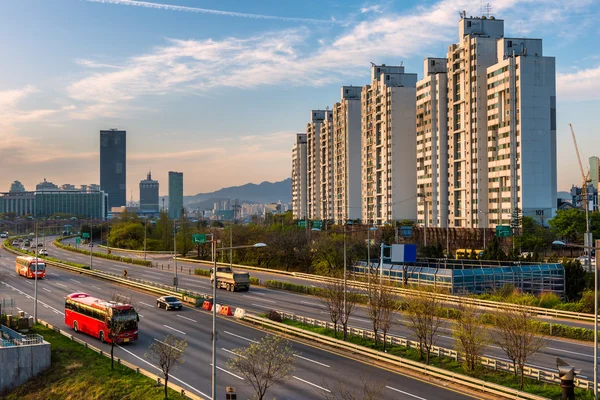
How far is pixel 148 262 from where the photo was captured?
104 meters

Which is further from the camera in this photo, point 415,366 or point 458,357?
point 458,357

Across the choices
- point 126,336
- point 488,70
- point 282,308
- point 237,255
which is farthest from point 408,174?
point 126,336

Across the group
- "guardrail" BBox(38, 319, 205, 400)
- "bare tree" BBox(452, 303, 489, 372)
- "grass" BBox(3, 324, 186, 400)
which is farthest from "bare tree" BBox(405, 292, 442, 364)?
"grass" BBox(3, 324, 186, 400)

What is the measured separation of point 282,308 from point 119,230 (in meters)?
104

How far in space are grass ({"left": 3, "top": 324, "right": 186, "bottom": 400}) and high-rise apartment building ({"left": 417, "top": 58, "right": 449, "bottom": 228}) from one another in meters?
90.1

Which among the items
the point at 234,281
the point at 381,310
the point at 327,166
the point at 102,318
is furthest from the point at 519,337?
the point at 327,166

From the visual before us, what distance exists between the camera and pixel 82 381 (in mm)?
36750

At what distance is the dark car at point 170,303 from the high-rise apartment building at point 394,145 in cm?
8850

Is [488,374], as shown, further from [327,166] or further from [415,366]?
[327,166]

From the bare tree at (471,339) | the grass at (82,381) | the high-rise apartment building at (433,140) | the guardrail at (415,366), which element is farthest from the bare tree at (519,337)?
the high-rise apartment building at (433,140)

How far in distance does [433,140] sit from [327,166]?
213 feet

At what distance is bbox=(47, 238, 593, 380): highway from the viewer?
119 feet

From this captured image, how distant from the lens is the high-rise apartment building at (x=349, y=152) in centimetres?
16975

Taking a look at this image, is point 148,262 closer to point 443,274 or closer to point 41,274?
point 41,274
